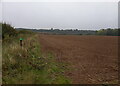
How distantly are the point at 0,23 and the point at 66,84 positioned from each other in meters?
12.9

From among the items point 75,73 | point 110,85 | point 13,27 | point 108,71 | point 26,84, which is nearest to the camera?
point 26,84

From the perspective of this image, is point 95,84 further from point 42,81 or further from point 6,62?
point 6,62

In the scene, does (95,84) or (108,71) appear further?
(108,71)

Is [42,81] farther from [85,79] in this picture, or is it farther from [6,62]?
[6,62]

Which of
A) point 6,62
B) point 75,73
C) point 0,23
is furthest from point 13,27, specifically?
point 75,73

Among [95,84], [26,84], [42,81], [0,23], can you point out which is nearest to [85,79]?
[95,84]

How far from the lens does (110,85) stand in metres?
4.24

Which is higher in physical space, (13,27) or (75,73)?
(13,27)

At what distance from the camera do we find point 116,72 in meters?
5.61

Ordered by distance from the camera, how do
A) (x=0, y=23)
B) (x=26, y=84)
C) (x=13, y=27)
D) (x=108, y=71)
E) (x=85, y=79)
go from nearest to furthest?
1. (x=26, y=84)
2. (x=85, y=79)
3. (x=108, y=71)
4. (x=0, y=23)
5. (x=13, y=27)

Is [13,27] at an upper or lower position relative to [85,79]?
upper

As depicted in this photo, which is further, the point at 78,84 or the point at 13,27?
the point at 13,27

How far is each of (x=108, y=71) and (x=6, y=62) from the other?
354cm

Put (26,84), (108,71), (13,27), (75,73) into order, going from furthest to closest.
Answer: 1. (13,27)
2. (108,71)
3. (75,73)
4. (26,84)
